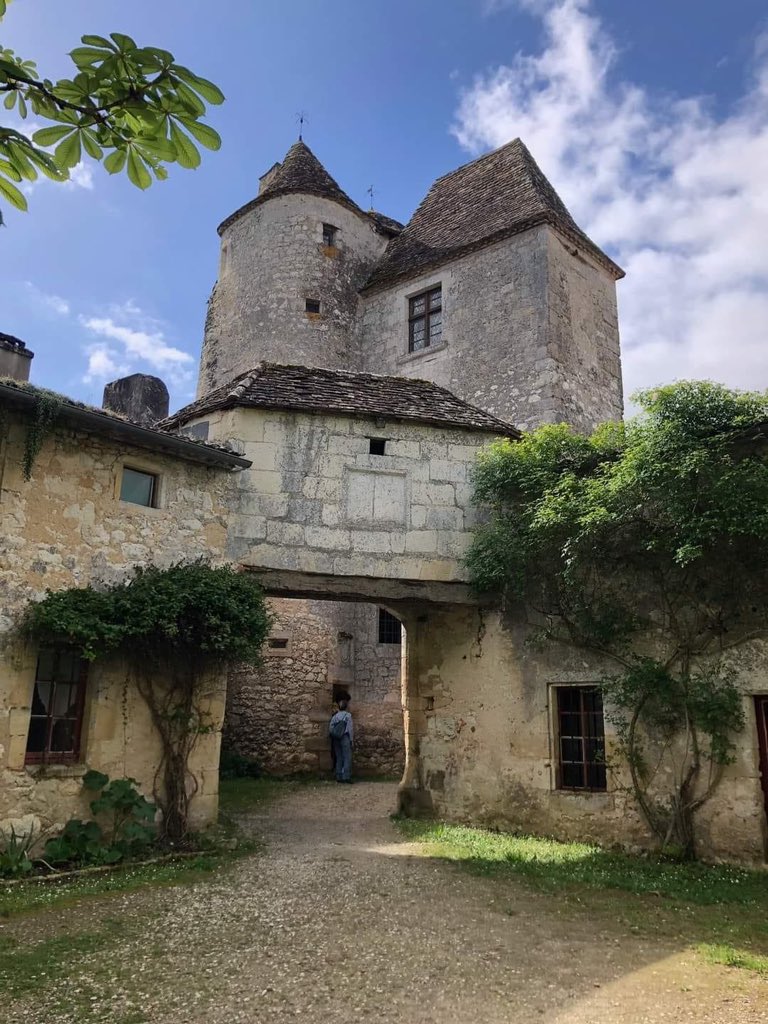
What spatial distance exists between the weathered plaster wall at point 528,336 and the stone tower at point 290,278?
2.01 meters

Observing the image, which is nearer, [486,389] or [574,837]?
[574,837]

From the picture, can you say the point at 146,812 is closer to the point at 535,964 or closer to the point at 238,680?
the point at 535,964

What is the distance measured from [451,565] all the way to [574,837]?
3402 mm

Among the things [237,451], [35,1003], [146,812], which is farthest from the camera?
[237,451]

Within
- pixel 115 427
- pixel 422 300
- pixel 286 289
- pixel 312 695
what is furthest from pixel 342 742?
pixel 286 289

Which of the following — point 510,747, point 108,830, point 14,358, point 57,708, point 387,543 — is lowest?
point 108,830

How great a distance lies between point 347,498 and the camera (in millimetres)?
9578

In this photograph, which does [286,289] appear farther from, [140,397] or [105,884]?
[105,884]

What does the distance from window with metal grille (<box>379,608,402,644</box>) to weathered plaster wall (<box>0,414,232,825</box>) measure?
711cm

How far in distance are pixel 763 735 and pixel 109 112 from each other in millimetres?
7909

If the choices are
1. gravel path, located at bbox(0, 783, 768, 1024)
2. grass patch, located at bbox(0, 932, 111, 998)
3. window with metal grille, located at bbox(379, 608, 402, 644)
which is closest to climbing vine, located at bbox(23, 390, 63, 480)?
gravel path, located at bbox(0, 783, 768, 1024)

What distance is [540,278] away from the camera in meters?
14.6

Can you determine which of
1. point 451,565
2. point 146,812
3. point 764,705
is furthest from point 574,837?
point 146,812

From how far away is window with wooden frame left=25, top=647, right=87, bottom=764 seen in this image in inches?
292
